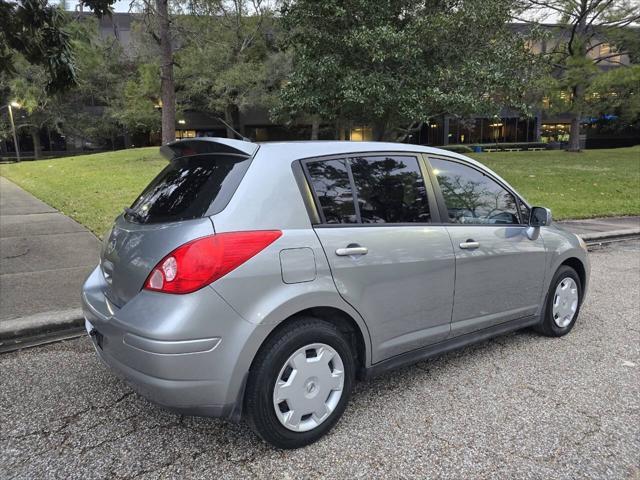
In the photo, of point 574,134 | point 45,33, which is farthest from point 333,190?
point 574,134

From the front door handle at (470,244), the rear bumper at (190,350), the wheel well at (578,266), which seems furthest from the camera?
the wheel well at (578,266)

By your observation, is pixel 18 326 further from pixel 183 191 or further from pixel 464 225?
pixel 464 225

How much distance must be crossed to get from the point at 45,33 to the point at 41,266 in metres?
2.75

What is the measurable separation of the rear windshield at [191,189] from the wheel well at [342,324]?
2.26 ft

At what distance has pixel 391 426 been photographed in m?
2.92

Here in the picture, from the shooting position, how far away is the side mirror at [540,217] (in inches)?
153

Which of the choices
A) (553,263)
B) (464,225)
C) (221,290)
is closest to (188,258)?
(221,290)

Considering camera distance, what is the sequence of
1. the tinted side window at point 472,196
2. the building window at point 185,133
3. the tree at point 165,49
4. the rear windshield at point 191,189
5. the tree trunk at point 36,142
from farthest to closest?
the building window at point 185,133
the tree trunk at point 36,142
the tree at point 165,49
the tinted side window at point 472,196
the rear windshield at point 191,189

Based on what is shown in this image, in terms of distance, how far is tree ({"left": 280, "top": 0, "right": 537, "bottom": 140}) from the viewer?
12477mm

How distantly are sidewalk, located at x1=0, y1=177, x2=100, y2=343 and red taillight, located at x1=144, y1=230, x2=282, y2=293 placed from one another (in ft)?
8.34

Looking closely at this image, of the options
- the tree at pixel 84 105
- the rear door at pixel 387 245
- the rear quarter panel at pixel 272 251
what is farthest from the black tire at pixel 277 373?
the tree at pixel 84 105

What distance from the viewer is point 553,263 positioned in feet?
13.4

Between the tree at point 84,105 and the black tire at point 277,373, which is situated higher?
the tree at point 84,105

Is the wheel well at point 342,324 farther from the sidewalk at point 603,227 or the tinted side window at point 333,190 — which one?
the sidewalk at point 603,227
